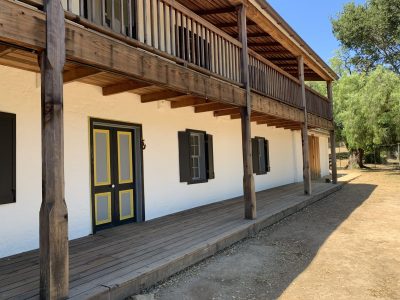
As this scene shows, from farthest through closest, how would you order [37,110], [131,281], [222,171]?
[222,171] → [37,110] → [131,281]

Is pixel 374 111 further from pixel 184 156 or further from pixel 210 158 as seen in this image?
pixel 184 156

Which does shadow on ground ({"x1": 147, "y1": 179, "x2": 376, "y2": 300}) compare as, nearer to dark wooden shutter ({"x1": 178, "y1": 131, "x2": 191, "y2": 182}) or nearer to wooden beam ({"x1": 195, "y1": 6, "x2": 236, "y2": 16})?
dark wooden shutter ({"x1": 178, "y1": 131, "x2": 191, "y2": 182})

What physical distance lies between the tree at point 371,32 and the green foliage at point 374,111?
4411 mm

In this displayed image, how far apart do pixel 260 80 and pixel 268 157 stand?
537 cm

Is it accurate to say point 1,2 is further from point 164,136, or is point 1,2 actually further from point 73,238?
point 164,136

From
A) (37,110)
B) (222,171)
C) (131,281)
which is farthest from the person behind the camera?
(222,171)

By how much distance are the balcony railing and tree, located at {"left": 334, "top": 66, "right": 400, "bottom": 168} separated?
9.62 m

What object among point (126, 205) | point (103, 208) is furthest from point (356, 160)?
point (103, 208)

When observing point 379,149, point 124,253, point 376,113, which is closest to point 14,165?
point 124,253

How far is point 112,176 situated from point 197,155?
10.2 feet

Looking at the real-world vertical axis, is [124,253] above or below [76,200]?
below

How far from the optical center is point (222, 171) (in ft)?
A: 33.6

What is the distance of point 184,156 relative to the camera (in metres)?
8.42

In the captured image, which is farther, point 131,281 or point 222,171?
point 222,171
